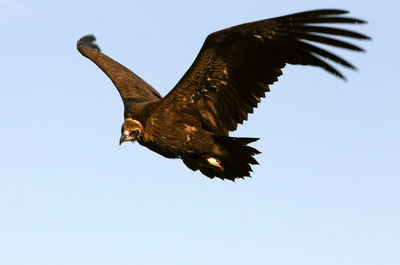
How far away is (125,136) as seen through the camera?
Result: 8.45 meters

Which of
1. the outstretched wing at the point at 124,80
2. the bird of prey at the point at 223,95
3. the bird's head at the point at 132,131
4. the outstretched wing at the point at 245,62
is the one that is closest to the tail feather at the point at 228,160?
the bird of prey at the point at 223,95

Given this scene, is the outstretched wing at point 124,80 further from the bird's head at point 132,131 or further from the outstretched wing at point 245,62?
the outstretched wing at point 245,62

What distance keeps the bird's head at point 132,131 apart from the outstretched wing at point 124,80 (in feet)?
3.43

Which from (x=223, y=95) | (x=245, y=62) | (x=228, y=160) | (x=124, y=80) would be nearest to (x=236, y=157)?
(x=228, y=160)

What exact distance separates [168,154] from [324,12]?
8.99ft

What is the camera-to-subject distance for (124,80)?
10344 millimetres

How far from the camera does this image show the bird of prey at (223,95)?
24.8 ft

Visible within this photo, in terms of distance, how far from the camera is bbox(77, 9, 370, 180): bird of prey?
7551 millimetres

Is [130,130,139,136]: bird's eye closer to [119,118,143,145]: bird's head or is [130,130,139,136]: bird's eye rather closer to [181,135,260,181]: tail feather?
[119,118,143,145]: bird's head

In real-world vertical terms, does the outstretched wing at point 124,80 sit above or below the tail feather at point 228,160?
above

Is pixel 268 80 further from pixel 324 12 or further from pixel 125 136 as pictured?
pixel 125 136

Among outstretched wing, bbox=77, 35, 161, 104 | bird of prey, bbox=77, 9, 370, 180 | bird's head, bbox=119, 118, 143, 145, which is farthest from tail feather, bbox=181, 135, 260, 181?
outstretched wing, bbox=77, 35, 161, 104

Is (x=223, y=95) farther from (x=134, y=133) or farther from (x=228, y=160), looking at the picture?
(x=134, y=133)

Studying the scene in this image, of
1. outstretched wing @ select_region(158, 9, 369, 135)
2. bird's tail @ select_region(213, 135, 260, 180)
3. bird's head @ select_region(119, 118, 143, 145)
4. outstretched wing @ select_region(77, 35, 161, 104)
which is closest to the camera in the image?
outstretched wing @ select_region(158, 9, 369, 135)
